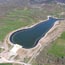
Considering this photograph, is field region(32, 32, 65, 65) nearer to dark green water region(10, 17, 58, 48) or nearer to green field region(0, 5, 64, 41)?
dark green water region(10, 17, 58, 48)

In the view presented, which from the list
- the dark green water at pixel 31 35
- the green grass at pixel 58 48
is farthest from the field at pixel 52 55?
the dark green water at pixel 31 35

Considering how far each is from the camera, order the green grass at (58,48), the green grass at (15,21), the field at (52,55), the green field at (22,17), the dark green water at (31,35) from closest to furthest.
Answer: the field at (52,55) → the green grass at (58,48) → the dark green water at (31,35) → the green grass at (15,21) → the green field at (22,17)

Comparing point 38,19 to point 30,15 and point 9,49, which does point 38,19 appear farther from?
point 9,49

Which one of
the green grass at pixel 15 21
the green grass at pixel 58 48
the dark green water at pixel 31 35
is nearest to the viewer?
the green grass at pixel 58 48

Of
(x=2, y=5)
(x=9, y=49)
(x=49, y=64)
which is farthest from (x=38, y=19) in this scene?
(x=49, y=64)

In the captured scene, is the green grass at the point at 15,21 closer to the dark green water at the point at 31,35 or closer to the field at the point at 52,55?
the dark green water at the point at 31,35
